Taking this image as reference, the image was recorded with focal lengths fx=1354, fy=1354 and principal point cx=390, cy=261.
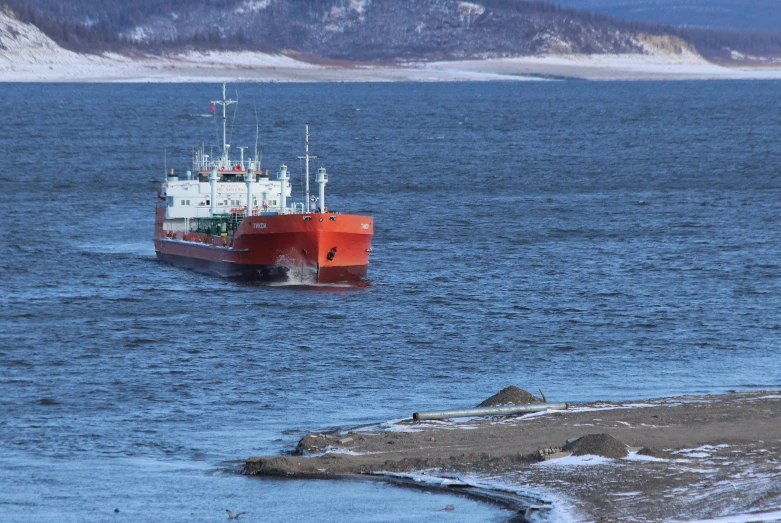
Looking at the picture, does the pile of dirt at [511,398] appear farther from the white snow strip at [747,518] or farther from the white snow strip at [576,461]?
the white snow strip at [747,518]

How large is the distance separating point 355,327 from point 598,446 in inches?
734

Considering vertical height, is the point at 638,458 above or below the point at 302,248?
above

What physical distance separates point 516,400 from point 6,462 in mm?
10716

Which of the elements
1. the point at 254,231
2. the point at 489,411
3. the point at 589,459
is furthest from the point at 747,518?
the point at 254,231

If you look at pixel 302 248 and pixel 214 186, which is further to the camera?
pixel 214 186

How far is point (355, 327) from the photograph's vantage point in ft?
139

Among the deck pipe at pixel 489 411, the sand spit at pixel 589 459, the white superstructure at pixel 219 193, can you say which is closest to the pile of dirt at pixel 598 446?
the sand spit at pixel 589 459

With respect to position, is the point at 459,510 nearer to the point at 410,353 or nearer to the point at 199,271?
the point at 410,353

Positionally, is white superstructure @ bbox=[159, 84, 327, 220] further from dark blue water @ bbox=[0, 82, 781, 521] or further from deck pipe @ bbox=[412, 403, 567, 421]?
deck pipe @ bbox=[412, 403, 567, 421]

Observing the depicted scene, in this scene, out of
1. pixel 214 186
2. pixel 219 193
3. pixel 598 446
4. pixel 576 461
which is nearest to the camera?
pixel 576 461

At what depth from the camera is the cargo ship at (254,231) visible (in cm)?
5203

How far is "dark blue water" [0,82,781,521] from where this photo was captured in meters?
26.0

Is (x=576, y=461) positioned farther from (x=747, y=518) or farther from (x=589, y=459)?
(x=747, y=518)

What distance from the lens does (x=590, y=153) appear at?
120 m
